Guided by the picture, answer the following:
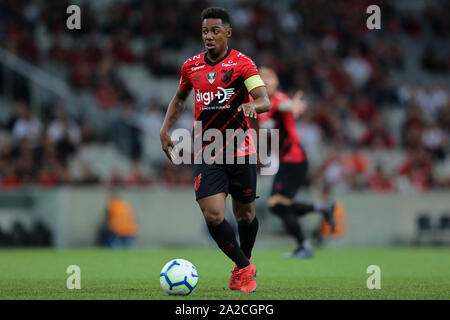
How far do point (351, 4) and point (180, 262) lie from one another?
20473mm

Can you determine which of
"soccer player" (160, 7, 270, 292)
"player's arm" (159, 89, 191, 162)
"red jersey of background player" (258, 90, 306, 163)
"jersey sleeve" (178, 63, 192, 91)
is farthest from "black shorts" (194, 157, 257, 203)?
"red jersey of background player" (258, 90, 306, 163)

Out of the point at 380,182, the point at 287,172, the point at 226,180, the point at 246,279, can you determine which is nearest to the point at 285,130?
the point at 287,172

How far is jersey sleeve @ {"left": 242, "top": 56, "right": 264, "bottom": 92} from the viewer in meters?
7.51

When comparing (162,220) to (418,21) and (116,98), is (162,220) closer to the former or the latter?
(116,98)

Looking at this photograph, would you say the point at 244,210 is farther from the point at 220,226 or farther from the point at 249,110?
the point at 249,110

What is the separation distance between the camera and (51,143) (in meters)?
18.7

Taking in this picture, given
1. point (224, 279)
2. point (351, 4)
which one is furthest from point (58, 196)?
point (351, 4)

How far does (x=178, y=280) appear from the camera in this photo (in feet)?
23.5

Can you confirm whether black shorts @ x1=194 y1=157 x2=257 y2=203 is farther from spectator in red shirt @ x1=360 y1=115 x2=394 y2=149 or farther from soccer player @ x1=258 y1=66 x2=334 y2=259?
spectator in red shirt @ x1=360 y1=115 x2=394 y2=149

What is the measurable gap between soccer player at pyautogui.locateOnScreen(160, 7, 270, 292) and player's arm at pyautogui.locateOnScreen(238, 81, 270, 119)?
0.01 metres

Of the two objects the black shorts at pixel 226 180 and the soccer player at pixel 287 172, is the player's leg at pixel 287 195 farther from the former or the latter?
the black shorts at pixel 226 180

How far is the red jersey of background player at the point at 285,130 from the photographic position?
39.0ft

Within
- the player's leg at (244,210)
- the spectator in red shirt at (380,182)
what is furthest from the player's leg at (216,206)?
the spectator in red shirt at (380,182)

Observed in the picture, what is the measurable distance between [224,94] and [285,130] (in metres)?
4.66
